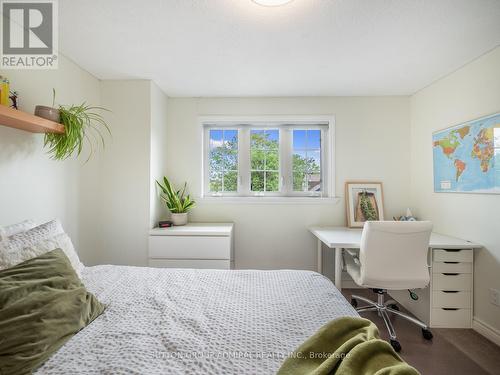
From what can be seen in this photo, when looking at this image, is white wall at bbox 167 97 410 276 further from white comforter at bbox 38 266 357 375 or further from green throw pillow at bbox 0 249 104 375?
green throw pillow at bbox 0 249 104 375

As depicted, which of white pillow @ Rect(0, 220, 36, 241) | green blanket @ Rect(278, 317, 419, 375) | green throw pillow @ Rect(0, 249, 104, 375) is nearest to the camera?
green blanket @ Rect(278, 317, 419, 375)

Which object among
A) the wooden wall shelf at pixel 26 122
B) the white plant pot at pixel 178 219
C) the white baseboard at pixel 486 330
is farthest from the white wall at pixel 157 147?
the white baseboard at pixel 486 330

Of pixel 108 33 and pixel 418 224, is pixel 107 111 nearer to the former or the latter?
pixel 108 33

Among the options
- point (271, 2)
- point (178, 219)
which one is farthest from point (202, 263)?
point (271, 2)

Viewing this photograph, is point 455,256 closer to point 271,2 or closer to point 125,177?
point 271,2

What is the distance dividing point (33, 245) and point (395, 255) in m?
2.43

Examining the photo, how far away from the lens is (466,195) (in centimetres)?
227

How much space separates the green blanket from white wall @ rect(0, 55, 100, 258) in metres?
2.08

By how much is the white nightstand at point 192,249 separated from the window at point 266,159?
826 millimetres

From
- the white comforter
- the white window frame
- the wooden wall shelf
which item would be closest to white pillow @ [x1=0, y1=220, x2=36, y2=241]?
the white comforter

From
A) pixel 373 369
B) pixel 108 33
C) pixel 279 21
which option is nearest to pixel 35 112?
pixel 108 33

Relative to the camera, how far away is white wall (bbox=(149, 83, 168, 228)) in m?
2.67

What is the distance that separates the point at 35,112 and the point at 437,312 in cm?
365

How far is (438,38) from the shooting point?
1877 mm
